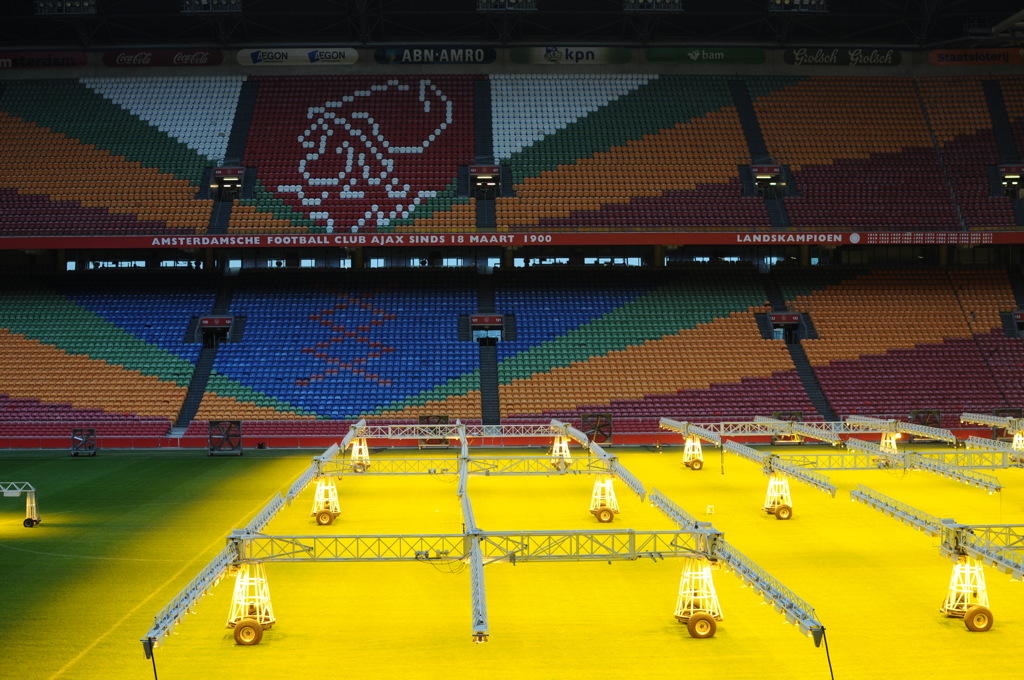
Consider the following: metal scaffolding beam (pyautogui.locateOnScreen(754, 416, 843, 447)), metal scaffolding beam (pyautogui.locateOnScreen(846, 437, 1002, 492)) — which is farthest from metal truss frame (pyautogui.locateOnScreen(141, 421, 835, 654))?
metal scaffolding beam (pyautogui.locateOnScreen(754, 416, 843, 447))

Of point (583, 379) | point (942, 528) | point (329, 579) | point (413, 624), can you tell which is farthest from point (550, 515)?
point (583, 379)

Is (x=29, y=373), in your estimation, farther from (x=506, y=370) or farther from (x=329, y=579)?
(x=329, y=579)

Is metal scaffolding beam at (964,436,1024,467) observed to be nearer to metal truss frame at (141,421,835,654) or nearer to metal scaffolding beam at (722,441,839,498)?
metal scaffolding beam at (722,441,839,498)

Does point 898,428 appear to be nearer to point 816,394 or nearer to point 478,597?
point 816,394

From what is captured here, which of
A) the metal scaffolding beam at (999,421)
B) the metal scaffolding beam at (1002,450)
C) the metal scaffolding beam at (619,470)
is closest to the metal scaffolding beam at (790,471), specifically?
the metal scaffolding beam at (619,470)

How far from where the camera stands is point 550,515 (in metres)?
28.0

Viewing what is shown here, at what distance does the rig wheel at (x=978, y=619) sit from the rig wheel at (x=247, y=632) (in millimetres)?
13521

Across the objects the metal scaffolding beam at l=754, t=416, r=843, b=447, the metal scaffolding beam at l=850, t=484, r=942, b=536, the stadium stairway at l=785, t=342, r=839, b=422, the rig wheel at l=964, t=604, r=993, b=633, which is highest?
the stadium stairway at l=785, t=342, r=839, b=422

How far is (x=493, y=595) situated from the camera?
20375mm

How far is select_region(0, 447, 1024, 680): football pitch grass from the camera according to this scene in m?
16.2

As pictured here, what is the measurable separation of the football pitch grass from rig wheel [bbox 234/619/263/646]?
0.59 feet

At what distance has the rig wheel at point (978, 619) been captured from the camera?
17.7 meters

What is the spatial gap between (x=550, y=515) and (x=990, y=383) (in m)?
32.1

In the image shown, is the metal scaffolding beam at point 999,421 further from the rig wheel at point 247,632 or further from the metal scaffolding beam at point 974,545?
the rig wheel at point 247,632
